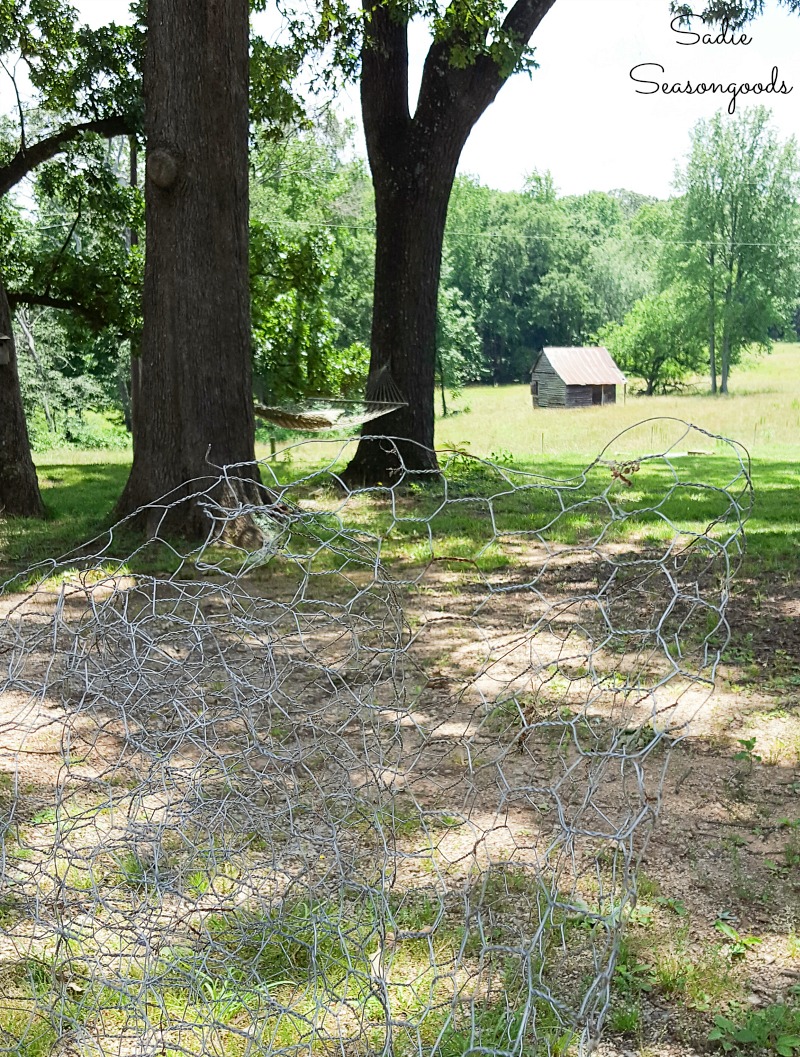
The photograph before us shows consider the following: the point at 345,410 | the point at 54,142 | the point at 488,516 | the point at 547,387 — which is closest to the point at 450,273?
the point at 547,387

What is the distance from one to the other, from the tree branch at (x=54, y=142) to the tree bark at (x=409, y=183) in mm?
2592

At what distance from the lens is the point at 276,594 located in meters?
5.29

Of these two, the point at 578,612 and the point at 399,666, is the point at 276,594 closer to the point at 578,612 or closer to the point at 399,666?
the point at 399,666

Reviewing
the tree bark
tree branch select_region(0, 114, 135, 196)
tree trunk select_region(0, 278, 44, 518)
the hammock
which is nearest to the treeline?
tree branch select_region(0, 114, 135, 196)

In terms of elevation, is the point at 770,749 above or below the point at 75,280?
below

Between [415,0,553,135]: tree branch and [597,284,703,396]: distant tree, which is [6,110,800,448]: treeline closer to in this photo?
[597,284,703,396]: distant tree

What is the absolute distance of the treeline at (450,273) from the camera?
11.8 metres

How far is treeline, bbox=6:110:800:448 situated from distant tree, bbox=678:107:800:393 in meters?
0.07

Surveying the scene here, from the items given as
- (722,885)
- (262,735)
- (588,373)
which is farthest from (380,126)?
(588,373)

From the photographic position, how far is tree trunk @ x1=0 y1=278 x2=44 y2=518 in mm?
7809

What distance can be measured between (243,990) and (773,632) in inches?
136

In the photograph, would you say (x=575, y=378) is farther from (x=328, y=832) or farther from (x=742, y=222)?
(x=328, y=832)

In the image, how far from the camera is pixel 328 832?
8.61 ft

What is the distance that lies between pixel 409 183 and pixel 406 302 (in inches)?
42.4
